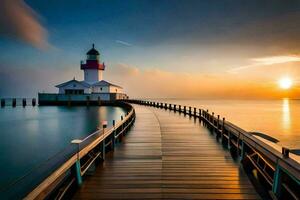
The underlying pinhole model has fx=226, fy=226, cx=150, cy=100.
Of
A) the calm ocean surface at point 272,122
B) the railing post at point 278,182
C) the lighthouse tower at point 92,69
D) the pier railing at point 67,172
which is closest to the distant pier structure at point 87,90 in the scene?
the lighthouse tower at point 92,69

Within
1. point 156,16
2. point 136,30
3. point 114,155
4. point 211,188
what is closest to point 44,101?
point 136,30

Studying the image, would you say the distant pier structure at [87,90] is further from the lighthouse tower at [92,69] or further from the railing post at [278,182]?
the railing post at [278,182]

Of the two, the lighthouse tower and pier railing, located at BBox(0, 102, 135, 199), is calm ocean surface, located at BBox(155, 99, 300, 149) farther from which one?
the lighthouse tower

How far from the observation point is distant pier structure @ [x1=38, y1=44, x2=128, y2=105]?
5044cm

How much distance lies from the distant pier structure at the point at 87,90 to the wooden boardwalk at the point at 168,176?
44.4 metres

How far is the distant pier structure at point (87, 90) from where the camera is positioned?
165 feet

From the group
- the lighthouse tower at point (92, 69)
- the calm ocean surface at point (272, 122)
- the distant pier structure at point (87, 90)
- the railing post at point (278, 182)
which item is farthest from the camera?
the lighthouse tower at point (92, 69)

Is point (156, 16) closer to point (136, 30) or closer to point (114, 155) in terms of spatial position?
point (136, 30)

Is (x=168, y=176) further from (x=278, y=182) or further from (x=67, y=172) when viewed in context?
(x=67, y=172)

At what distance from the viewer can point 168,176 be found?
17.3 ft

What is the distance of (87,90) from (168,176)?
48.7 m

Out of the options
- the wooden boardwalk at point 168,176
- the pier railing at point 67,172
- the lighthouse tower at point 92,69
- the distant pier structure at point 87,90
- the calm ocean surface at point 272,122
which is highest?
the lighthouse tower at point 92,69

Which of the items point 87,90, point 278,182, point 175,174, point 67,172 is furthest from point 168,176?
point 87,90

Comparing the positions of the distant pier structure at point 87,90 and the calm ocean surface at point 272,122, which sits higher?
the distant pier structure at point 87,90
